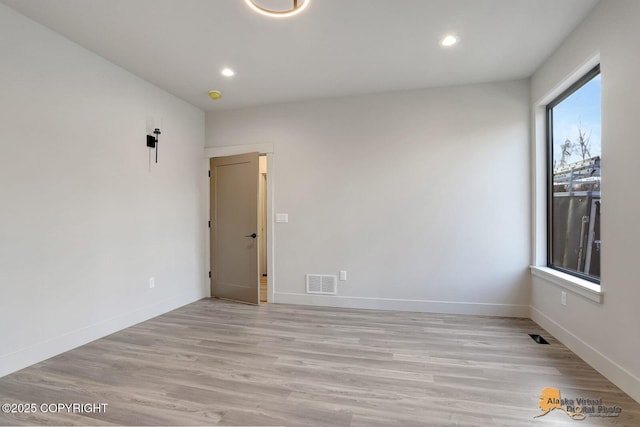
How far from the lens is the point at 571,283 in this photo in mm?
2471

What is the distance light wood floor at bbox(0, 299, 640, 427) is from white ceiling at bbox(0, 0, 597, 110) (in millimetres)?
2683

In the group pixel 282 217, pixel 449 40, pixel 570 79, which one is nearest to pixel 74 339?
pixel 282 217

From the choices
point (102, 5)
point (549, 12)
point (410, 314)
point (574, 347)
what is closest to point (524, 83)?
point (549, 12)

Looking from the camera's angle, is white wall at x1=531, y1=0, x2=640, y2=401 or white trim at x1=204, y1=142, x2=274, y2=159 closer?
white wall at x1=531, y1=0, x2=640, y2=401

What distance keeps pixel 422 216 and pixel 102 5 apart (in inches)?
139

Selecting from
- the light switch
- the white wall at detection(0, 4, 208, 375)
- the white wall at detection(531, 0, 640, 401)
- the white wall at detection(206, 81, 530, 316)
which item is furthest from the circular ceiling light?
the light switch

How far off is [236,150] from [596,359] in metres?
4.27

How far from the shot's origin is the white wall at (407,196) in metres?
3.34

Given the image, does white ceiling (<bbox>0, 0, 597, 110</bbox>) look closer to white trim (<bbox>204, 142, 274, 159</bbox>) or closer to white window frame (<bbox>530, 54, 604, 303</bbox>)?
white window frame (<bbox>530, 54, 604, 303</bbox>)

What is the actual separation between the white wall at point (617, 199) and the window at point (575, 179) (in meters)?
0.25

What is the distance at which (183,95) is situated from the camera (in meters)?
3.75

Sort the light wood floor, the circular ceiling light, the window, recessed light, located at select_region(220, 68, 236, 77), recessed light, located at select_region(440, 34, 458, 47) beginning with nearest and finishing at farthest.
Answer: the light wood floor < the circular ceiling light < the window < recessed light, located at select_region(440, 34, 458, 47) < recessed light, located at select_region(220, 68, 236, 77)

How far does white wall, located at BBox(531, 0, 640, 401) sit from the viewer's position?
6.03ft

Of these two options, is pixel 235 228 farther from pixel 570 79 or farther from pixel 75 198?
pixel 570 79
